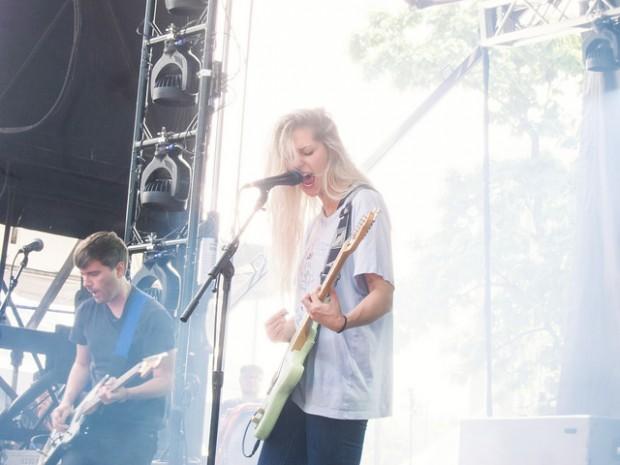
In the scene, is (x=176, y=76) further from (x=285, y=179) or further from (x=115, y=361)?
(x=285, y=179)

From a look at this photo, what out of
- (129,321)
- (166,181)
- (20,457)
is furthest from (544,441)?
(20,457)

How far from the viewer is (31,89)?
590 cm

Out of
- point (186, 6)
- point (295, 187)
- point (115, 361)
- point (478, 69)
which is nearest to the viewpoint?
point (295, 187)

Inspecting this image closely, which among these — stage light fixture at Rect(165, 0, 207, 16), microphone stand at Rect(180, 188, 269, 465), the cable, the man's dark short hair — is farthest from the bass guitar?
the cable

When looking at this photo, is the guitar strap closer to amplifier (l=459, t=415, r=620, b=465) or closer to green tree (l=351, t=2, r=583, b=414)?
amplifier (l=459, t=415, r=620, b=465)

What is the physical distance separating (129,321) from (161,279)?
145 cm

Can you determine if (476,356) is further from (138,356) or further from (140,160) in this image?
(138,356)

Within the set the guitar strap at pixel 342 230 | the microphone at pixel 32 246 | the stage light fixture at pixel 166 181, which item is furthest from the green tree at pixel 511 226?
the guitar strap at pixel 342 230

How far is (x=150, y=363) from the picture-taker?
A: 350 centimetres

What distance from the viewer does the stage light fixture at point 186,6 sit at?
4.90 meters

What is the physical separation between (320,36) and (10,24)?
559 centimetres

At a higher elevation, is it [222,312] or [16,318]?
[16,318]

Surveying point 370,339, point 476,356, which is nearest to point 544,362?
point 476,356

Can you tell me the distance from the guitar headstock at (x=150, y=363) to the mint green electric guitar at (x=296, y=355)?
1.53 m
